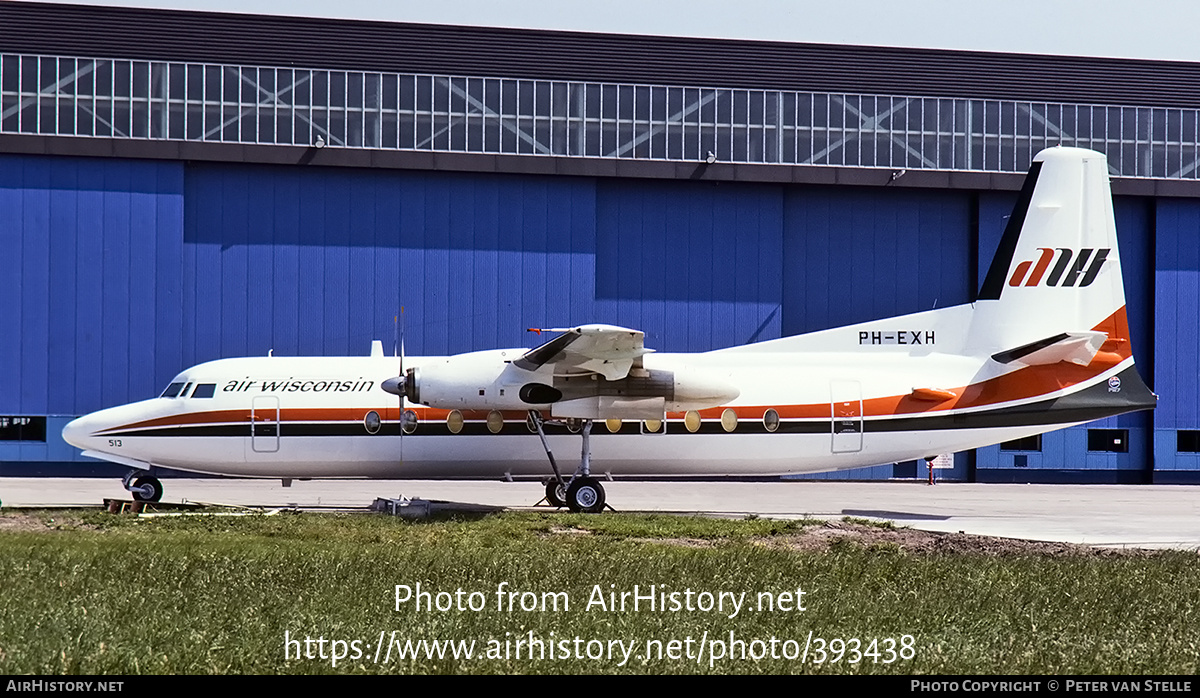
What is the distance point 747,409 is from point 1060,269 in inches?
237

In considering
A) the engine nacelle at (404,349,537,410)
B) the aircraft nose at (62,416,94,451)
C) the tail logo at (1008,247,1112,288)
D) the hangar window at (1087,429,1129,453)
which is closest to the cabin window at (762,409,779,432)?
the engine nacelle at (404,349,537,410)

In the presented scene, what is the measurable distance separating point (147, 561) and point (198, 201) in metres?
20.9

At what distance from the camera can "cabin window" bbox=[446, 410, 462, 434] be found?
2016 cm

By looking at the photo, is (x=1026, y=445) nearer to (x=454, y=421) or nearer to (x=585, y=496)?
(x=585, y=496)

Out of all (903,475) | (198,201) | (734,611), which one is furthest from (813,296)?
(734,611)

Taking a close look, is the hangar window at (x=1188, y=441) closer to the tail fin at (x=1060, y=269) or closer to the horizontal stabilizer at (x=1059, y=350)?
the tail fin at (x=1060, y=269)

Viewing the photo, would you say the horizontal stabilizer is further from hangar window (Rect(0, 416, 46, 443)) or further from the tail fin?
hangar window (Rect(0, 416, 46, 443))

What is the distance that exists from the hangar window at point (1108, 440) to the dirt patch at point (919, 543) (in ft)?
61.3

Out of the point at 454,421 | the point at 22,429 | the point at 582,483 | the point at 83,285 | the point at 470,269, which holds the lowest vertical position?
the point at 582,483

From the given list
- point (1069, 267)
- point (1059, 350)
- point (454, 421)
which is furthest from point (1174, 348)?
point (454, 421)

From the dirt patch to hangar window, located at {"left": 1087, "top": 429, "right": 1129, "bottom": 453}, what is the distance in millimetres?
18688

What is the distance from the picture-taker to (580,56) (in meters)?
32.3

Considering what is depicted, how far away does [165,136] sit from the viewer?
3050cm

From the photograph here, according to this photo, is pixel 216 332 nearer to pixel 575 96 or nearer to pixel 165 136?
pixel 165 136
